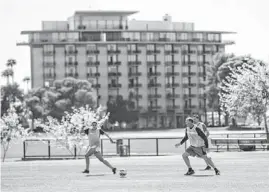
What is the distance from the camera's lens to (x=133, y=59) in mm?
144875

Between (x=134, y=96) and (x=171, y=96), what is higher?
(x=134, y=96)

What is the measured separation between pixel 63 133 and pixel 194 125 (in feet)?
103

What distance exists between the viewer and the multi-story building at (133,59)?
141875 millimetres

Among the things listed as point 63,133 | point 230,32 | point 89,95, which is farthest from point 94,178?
point 230,32

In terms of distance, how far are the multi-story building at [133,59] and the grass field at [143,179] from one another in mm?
116964

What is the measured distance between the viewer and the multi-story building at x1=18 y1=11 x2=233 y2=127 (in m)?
142

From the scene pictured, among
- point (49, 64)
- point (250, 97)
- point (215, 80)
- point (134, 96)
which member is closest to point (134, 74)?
point (134, 96)

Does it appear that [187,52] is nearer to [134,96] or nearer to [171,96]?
[171,96]

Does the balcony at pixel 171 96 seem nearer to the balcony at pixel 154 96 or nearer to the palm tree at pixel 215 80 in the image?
the balcony at pixel 154 96

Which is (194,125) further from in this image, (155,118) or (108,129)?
(155,118)

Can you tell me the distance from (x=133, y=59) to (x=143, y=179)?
413 ft

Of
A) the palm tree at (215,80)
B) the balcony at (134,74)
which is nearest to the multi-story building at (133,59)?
the balcony at (134,74)

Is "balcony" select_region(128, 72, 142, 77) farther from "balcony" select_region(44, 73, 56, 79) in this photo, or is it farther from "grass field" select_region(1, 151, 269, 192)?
"grass field" select_region(1, 151, 269, 192)

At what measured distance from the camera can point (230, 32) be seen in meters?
153
